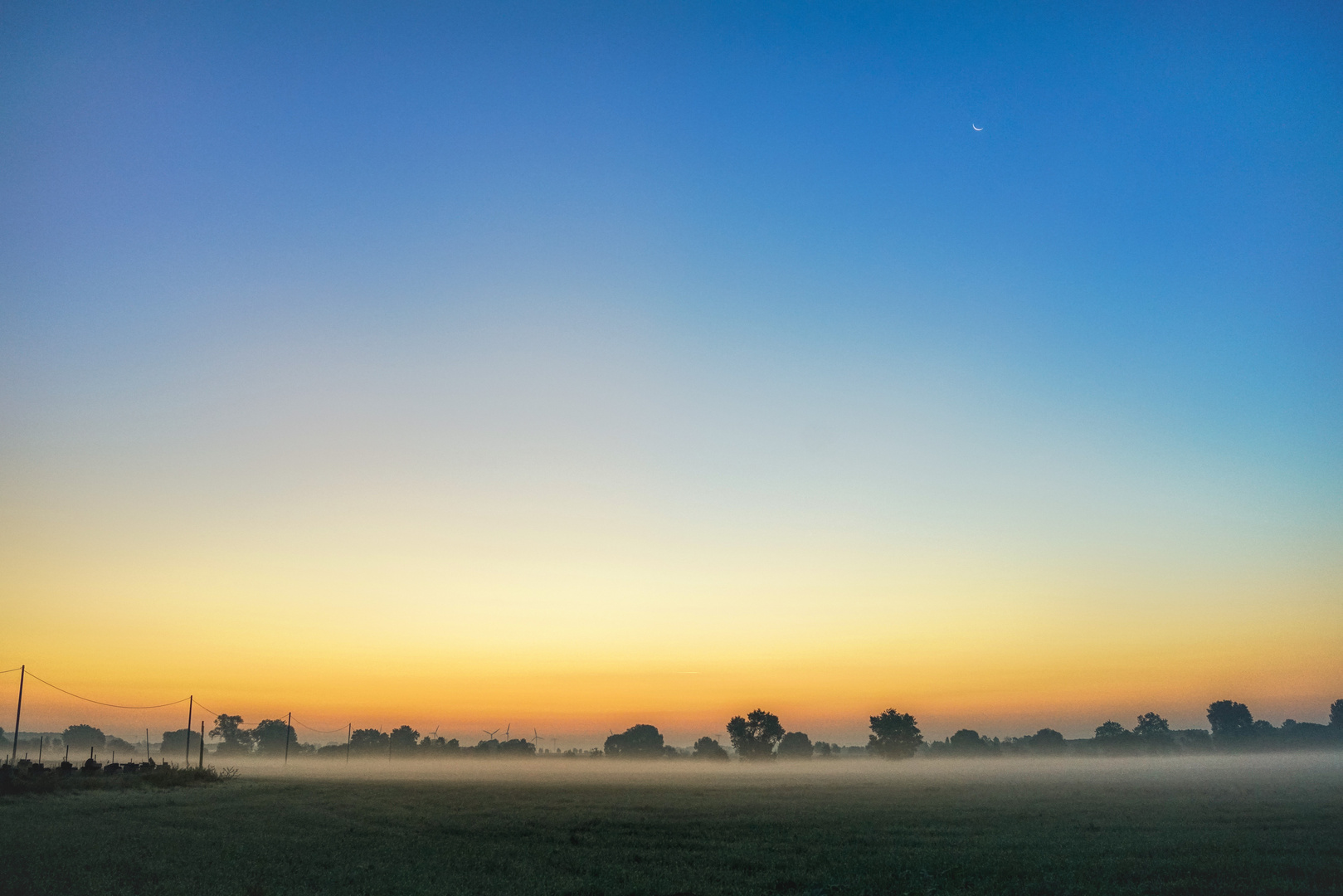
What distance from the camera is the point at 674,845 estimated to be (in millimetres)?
33344

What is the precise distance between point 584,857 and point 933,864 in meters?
13.2

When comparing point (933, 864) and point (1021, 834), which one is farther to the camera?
point (1021, 834)

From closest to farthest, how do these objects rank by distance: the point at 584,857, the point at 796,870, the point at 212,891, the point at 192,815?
the point at 212,891 < the point at 796,870 < the point at 584,857 < the point at 192,815

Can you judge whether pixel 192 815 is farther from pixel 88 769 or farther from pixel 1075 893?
pixel 1075 893

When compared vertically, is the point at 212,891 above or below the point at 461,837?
above

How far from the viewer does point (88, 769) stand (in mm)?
59281

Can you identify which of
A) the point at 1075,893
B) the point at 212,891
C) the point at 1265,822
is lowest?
the point at 1265,822

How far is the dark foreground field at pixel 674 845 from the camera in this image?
956 inches

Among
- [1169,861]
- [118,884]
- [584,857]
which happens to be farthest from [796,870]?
[118,884]

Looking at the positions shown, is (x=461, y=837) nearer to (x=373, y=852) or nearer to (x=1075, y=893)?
(x=373, y=852)

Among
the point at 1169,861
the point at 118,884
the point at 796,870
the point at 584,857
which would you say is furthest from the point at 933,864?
the point at 118,884

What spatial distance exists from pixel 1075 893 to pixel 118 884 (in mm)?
28764

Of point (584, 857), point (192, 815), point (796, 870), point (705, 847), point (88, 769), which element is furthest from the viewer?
point (88, 769)

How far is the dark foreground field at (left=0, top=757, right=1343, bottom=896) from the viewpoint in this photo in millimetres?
24281
